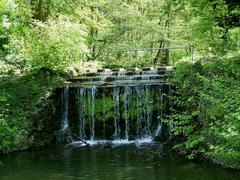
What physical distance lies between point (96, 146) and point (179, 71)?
406cm

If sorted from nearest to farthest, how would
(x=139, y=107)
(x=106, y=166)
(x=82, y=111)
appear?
(x=106, y=166)
(x=139, y=107)
(x=82, y=111)

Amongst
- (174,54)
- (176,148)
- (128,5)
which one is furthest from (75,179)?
(174,54)

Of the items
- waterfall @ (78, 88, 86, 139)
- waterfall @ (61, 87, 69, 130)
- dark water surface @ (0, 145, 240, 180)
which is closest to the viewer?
dark water surface @ (0, 145, 240, 180)

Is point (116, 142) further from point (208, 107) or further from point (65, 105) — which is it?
point (208, 107)

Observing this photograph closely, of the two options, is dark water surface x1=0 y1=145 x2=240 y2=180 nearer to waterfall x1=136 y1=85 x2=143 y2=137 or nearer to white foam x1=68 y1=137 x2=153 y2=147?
white foam x1=68 y1=137 x2=153 y2=147

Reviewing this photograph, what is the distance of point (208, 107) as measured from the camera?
13242mm

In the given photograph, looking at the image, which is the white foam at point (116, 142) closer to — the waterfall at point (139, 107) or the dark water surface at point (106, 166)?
the waterfall at point (139, 107)

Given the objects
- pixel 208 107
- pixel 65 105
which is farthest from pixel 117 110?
pixel 208 107

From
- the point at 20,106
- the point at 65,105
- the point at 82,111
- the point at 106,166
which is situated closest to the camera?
the point at 106,166

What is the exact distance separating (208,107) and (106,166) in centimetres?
351

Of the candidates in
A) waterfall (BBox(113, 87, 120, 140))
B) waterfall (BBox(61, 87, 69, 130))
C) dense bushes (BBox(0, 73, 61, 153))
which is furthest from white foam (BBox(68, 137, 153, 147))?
dense bushes (BBox(0, 73, 61, 153))

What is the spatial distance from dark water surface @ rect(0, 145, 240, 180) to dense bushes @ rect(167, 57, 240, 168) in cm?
51

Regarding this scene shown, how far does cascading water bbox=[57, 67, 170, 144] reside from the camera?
17.2 m

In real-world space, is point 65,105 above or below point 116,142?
above
